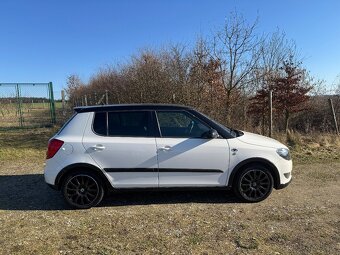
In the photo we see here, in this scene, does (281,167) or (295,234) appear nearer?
(295,234)

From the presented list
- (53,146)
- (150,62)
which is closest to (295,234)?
(53,146)

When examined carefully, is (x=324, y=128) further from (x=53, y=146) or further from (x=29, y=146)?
(x=53, y=146)

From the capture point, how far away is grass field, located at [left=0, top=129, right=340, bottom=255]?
14.1 ft

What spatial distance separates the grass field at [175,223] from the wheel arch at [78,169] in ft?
1.30

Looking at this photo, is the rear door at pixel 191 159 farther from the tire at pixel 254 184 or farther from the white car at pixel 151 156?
the tire at pixel 254 184

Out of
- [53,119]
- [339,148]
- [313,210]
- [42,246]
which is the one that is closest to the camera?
[42,246]

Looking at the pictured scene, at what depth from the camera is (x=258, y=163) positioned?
5953mm

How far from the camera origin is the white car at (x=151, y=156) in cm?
571

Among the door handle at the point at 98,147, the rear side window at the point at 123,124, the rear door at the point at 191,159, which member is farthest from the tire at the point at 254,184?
the door handle at the point at 98,147

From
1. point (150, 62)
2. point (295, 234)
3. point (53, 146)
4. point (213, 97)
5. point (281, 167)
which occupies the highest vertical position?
point (150, 62)

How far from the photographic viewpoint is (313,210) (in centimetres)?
560

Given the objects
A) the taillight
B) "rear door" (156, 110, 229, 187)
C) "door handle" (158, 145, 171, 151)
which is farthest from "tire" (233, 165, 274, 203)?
the taillight

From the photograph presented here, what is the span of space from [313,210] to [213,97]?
7812 mm

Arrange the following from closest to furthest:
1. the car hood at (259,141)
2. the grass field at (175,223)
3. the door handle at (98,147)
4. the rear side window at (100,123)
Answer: the grass field at (175,223)
the door handle at (98,147)
the rear side window at (100,123)
the car hood at (259,141)
